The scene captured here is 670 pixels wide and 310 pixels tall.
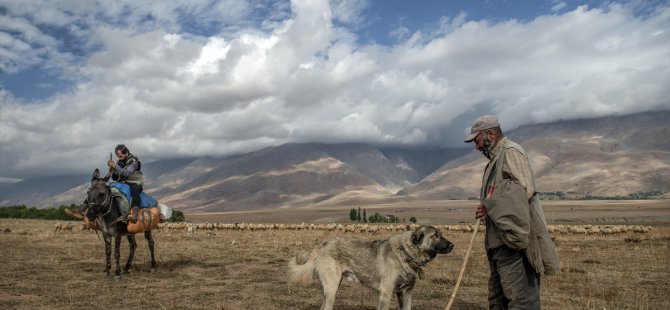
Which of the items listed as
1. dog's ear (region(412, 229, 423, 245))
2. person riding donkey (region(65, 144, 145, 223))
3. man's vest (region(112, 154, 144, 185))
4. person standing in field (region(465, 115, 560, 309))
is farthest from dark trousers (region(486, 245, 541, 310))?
man's vest (region(112, 154, 144, 185))

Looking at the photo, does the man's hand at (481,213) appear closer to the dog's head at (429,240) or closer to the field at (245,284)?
the dog's head at (429,240)

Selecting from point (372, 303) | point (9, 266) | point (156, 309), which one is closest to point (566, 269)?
point (372, 303)

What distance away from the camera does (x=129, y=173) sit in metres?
14.9

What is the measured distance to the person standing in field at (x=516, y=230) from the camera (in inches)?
229

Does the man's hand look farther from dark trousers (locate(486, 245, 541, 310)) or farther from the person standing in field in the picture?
dark trousers (locate(486, 245, 541, 310))

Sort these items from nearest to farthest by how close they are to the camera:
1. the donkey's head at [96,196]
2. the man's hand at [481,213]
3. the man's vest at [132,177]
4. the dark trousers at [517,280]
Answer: the dark trousers at [517,280] → the man's hand at [481,213] → the donkey's head at [96,196] → the man's vest at [132,177]

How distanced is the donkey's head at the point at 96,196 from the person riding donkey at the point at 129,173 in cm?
49

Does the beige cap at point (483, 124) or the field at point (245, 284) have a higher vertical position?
the beige cap at point (483, 124)

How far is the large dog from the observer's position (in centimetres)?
844

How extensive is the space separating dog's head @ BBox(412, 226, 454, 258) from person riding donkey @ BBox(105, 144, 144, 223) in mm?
9958

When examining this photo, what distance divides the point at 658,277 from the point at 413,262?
12344 millimetres

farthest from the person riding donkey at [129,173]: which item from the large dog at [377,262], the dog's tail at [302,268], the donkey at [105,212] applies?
the large dog at [377,262]

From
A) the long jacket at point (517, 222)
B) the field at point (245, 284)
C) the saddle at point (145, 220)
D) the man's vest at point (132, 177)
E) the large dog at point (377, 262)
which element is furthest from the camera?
the saddle at point (145, 220)

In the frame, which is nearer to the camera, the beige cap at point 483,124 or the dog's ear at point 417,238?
the beige cap at point 483,124
